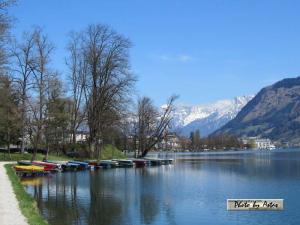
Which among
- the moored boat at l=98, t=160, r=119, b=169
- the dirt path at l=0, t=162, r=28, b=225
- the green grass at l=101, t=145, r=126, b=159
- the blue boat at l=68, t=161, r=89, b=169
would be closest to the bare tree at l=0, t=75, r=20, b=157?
the blue boat at l=68, t=161, r=89, b=169

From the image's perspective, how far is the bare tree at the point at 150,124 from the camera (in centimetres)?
10025

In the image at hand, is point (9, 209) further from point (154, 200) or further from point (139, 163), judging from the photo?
point (139, 163)

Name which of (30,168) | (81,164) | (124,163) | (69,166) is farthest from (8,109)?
(124,163)

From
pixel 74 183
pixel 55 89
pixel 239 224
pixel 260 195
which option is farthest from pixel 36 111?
pixel 239 224

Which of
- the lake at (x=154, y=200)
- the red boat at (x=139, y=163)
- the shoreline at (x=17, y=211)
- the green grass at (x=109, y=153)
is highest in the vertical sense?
the green grass at (x=109, y=153)

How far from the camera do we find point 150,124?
342 ft

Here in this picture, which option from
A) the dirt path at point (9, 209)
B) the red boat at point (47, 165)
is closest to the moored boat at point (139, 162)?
the red boat at point (47, 165)

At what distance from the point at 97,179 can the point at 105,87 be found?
28115 millimetres

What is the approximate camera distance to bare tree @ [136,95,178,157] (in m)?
100

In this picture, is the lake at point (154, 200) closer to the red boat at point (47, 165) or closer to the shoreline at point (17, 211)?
the shoreline at point (17, 211)

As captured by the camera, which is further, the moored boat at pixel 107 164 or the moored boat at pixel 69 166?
the moored boat at pixel 107 164

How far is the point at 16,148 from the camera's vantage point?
83.2m

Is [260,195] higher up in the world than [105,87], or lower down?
lower down

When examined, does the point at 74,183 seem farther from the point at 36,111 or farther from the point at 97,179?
the point at 36,111
